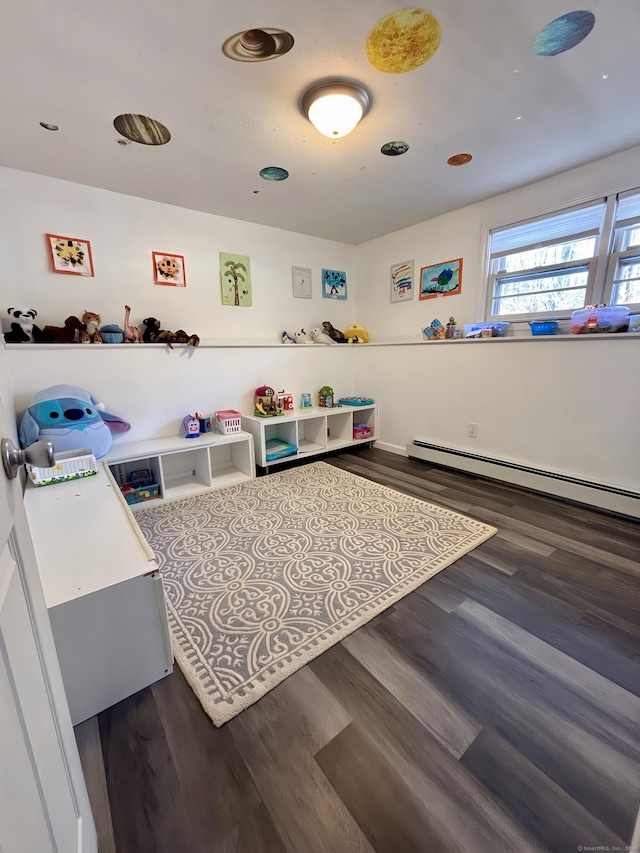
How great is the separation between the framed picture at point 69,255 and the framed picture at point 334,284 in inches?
83.3

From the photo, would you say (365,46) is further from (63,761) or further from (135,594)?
(63,761)

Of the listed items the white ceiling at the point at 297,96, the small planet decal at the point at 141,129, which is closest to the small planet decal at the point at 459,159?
the white ceiling at the point at 297,96

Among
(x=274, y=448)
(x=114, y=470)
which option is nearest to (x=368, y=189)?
(x=274, y=448)

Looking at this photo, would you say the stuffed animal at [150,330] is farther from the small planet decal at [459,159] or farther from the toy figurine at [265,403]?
the small planet decal at [459,159]

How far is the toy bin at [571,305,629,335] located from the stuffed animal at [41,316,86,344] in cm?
333

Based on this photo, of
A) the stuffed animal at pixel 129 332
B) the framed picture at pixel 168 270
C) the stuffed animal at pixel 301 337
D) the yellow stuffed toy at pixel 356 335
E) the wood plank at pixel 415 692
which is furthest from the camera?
the yellow stuffed toy at pixel 356 335

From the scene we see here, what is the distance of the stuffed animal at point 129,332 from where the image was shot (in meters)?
2.50

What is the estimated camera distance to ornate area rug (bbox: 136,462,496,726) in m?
1.23

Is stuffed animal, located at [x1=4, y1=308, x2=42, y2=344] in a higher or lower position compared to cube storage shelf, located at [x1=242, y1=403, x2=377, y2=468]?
higher

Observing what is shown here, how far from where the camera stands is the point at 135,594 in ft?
3.56

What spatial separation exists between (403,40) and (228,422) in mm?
2356

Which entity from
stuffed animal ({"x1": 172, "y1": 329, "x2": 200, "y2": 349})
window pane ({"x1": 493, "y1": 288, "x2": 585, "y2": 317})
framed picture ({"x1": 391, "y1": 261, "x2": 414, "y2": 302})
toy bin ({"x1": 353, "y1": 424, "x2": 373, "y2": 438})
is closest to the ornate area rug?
toy bin ({"x1": 353, "y1": 424, "x2": 373, "y2": 438})

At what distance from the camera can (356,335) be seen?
3.80m

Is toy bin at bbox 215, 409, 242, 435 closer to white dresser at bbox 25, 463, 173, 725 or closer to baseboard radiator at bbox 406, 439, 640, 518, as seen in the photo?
white dresser at bbox 25, 463, 173, 725
